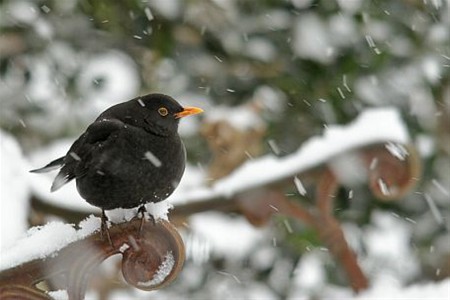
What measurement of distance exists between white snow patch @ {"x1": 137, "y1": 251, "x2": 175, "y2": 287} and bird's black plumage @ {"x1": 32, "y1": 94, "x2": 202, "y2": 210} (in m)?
0.46

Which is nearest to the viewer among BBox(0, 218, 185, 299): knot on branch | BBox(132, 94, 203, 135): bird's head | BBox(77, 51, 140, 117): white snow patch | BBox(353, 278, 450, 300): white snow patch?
BBox(0, 218, 185, 299): knot on branch

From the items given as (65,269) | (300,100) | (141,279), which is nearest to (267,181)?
(141,279)

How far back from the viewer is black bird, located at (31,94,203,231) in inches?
62.9

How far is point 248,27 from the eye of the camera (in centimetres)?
338

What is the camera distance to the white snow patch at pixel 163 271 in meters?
1.09

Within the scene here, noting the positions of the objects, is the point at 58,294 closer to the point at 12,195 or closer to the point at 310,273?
the point at 12,195

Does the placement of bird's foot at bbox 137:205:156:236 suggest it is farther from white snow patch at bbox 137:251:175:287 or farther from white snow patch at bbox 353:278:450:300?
white snow patch at bbox 353:278:450:300

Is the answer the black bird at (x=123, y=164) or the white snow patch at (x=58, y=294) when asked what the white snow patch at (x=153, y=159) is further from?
the white snow patch at (x=58, y=294)

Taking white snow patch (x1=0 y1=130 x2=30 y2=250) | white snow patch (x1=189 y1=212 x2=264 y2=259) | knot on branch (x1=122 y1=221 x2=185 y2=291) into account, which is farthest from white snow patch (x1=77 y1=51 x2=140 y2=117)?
knot on branch (x1=122 y1=221 x2=185 y2=291)

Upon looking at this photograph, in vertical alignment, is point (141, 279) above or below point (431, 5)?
above

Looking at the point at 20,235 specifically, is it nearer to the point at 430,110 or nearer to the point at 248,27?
the point at 248,27

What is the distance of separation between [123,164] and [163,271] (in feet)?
1.87

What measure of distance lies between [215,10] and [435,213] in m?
1.25

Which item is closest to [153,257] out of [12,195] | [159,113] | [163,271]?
[163,271]
